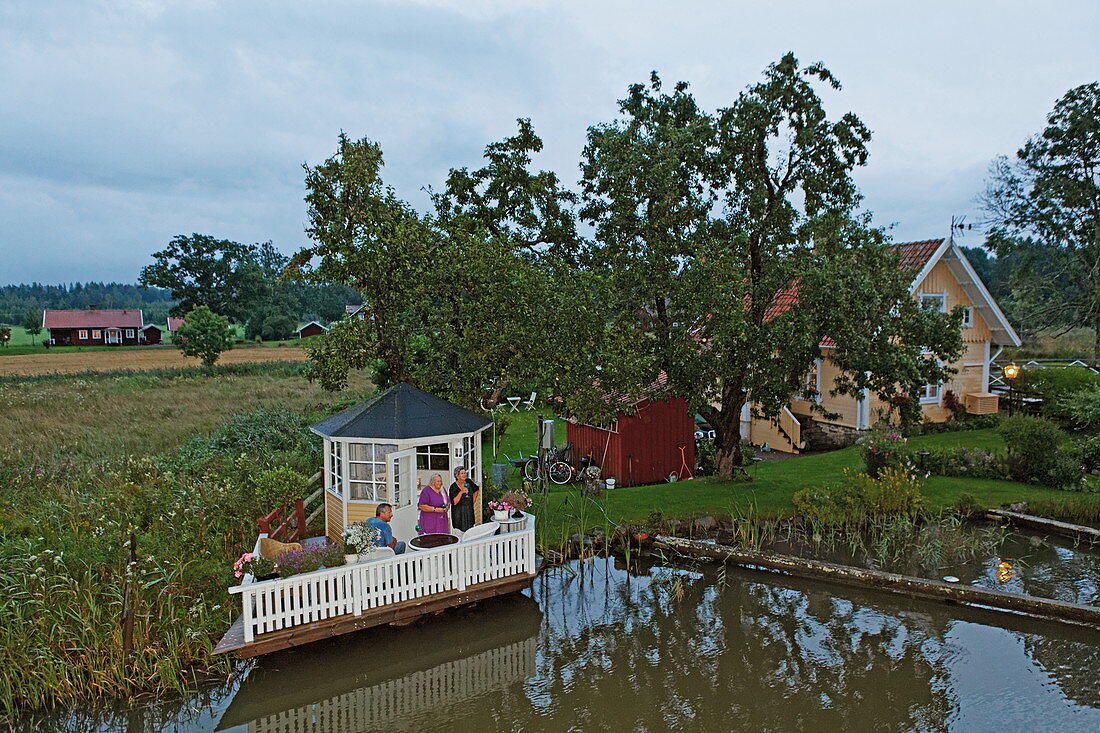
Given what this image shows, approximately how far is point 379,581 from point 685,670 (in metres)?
4.37

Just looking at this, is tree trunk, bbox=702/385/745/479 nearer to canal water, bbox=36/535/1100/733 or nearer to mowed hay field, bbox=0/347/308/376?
canal water, bbox=36/535/1100/733

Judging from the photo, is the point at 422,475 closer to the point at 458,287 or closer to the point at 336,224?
the point at 458,287

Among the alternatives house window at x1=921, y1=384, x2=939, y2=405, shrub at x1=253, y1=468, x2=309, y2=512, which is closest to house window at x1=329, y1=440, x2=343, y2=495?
shrub at x1=253, y1=468, x2=309, y2=512

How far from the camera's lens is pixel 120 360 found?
44062 mm

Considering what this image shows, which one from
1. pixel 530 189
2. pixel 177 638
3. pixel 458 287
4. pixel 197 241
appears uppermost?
pixel 197 241

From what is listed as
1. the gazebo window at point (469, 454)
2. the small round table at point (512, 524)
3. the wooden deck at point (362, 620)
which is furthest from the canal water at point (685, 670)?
the gazebo window at point (469, 454)

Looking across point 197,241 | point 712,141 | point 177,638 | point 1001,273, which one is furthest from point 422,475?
point 1001,273

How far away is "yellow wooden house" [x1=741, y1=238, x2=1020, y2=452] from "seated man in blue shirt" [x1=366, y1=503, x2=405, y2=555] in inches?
571

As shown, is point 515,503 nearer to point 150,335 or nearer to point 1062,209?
point 1062,209

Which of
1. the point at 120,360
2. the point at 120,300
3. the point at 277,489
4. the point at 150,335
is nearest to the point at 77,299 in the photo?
the point at 120,300

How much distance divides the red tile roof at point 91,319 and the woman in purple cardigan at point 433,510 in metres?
72.6

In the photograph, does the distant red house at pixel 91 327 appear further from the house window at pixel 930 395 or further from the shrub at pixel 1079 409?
the shrub at pixel 1079 409

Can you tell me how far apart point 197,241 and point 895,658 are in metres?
76.0

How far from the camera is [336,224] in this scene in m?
11.6
